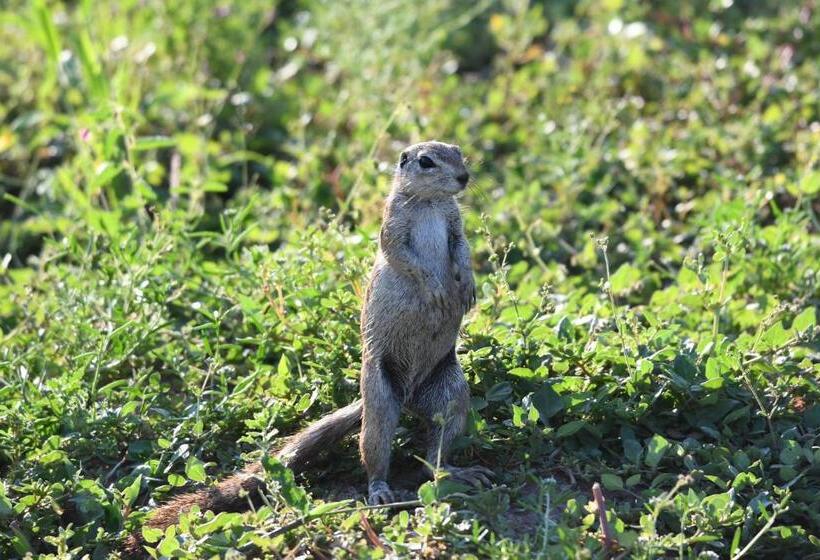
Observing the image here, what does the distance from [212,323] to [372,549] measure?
4.89ft

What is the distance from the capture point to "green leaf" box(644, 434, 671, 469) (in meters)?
3.89

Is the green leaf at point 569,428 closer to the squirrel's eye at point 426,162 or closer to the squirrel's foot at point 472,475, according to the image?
the squirrel's foot at point 472,475

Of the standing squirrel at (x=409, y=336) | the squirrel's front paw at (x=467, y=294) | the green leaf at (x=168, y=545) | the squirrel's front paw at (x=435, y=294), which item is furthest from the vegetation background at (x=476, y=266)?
the squirrel's front paw at (x=435, y=294)

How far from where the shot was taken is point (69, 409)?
4.50 metres

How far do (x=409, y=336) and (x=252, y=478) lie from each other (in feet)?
2.36

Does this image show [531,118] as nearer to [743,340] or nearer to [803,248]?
[803,248]

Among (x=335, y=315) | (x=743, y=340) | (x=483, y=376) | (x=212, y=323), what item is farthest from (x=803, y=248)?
(x=212, y=323)

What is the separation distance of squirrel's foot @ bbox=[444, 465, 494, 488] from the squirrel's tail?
43 centimetres

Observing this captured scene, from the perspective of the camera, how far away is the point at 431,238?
4102mm

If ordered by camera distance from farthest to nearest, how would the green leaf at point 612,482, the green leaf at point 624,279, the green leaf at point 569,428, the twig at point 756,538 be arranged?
the green leaf at point 624,279 → the green leaf at point 569,428 → the green leaf at point 612,482 → the twig at point 756,538

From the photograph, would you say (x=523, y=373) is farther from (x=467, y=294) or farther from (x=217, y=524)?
(x=217, y=524)

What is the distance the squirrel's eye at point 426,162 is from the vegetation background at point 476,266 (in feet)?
1.66

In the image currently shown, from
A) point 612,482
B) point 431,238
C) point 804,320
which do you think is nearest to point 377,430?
point 431,238

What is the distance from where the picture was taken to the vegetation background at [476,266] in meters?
3.92
